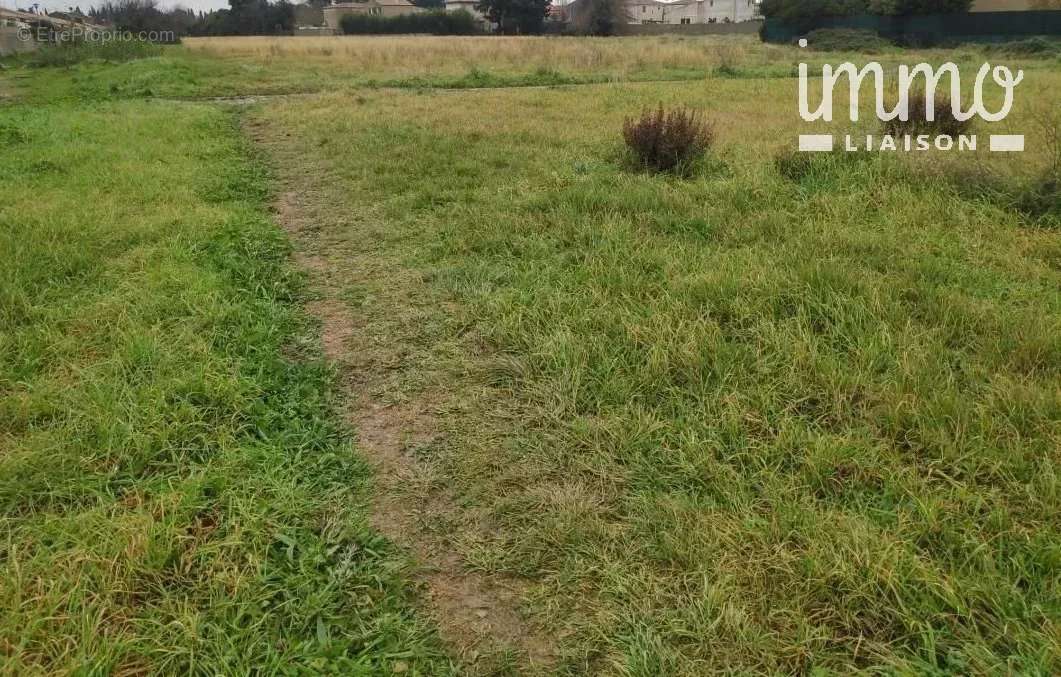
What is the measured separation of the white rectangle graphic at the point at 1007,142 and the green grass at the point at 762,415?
7.36 feet

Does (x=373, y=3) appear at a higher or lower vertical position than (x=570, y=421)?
higher

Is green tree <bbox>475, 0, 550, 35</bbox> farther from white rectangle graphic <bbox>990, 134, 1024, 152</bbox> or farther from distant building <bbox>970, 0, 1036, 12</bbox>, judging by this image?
white rectangle graphic <bbox>990, 134, 1024, 152</bbox>

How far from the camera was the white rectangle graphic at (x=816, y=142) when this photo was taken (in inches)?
244

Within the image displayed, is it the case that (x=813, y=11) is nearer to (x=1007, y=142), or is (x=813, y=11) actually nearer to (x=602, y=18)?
(x=602, y=18)

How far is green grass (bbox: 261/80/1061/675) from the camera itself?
5.68 ft

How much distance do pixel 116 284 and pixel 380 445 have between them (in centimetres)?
243

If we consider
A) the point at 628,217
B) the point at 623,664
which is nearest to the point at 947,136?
the point at 628,217

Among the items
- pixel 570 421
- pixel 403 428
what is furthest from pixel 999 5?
pixel 403 428

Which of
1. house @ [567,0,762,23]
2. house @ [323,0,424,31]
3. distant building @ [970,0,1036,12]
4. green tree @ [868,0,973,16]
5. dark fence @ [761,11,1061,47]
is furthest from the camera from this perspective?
house @ [567,0,762,23]

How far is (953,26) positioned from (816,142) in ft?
90.4

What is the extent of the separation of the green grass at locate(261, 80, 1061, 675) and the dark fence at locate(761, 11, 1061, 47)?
2793 cm

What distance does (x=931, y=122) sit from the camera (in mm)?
6941

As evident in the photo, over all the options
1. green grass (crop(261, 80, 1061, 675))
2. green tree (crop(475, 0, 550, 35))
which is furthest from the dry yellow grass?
green tree (crop(475, 0, 550, 35))

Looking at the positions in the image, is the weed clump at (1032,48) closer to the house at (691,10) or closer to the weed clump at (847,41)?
the weed clump at (847,41)
